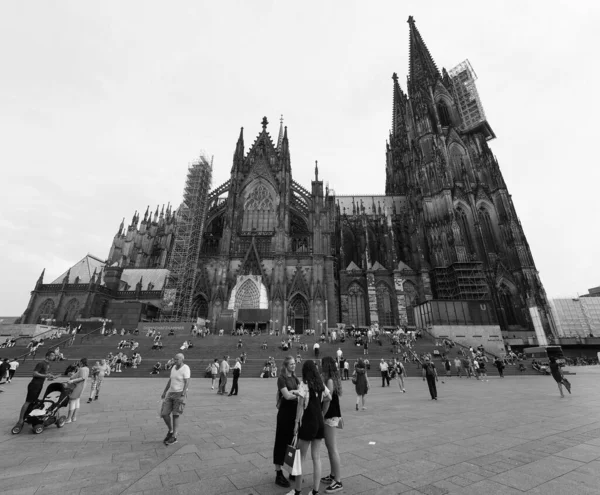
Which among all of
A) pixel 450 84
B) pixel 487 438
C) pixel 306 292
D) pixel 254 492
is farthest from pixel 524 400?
pixel 450 84

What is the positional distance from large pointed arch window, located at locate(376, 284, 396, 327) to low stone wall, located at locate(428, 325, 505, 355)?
22.4 ft

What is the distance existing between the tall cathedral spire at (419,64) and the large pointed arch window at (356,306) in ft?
136

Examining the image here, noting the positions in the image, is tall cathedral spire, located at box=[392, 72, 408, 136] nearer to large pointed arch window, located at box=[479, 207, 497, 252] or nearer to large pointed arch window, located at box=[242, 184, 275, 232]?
large pointed arch window, located at box=[479, 207, 497, 252]

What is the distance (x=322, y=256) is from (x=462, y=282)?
55.8 feet

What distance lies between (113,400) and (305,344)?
1673 centimetres

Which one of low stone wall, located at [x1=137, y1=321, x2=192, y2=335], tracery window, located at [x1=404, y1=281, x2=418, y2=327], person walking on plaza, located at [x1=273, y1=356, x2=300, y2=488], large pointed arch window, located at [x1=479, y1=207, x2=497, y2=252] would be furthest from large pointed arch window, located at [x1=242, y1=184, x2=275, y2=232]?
person walking on plaza, located at [x1=273, y1=356, x2=300, y2=488]

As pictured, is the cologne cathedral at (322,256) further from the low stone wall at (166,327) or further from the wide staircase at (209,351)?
the wide staircase at (209,351)

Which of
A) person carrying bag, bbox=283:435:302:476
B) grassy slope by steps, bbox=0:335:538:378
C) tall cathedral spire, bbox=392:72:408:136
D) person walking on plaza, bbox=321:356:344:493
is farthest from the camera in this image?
tall cathedral spire, bbox=392:72:408:136

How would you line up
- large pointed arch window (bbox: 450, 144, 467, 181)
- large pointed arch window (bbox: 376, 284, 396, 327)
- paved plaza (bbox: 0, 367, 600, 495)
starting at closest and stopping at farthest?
1. paved plaza (bbox: 0, 367, 600, 495)
2. large pointed arch window (bbox: 376, 284, 396, 327)
3. large pointed arch window (bbox: 450, 144, 467, 181)

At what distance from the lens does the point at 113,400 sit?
9312 mm

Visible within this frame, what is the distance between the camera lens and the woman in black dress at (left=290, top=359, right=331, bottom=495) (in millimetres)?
3033

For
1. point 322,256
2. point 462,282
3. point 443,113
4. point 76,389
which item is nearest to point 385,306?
point 462,282

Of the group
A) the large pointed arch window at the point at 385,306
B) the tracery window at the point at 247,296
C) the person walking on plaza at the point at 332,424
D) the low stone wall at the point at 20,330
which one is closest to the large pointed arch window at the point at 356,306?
the large pointed arch window at the point at 385,306

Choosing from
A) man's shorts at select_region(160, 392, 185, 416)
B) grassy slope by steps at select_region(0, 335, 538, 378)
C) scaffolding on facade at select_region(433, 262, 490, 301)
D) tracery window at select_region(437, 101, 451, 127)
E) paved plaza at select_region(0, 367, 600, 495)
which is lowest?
paved plaza at select_region(0, 367, 600, 495)
